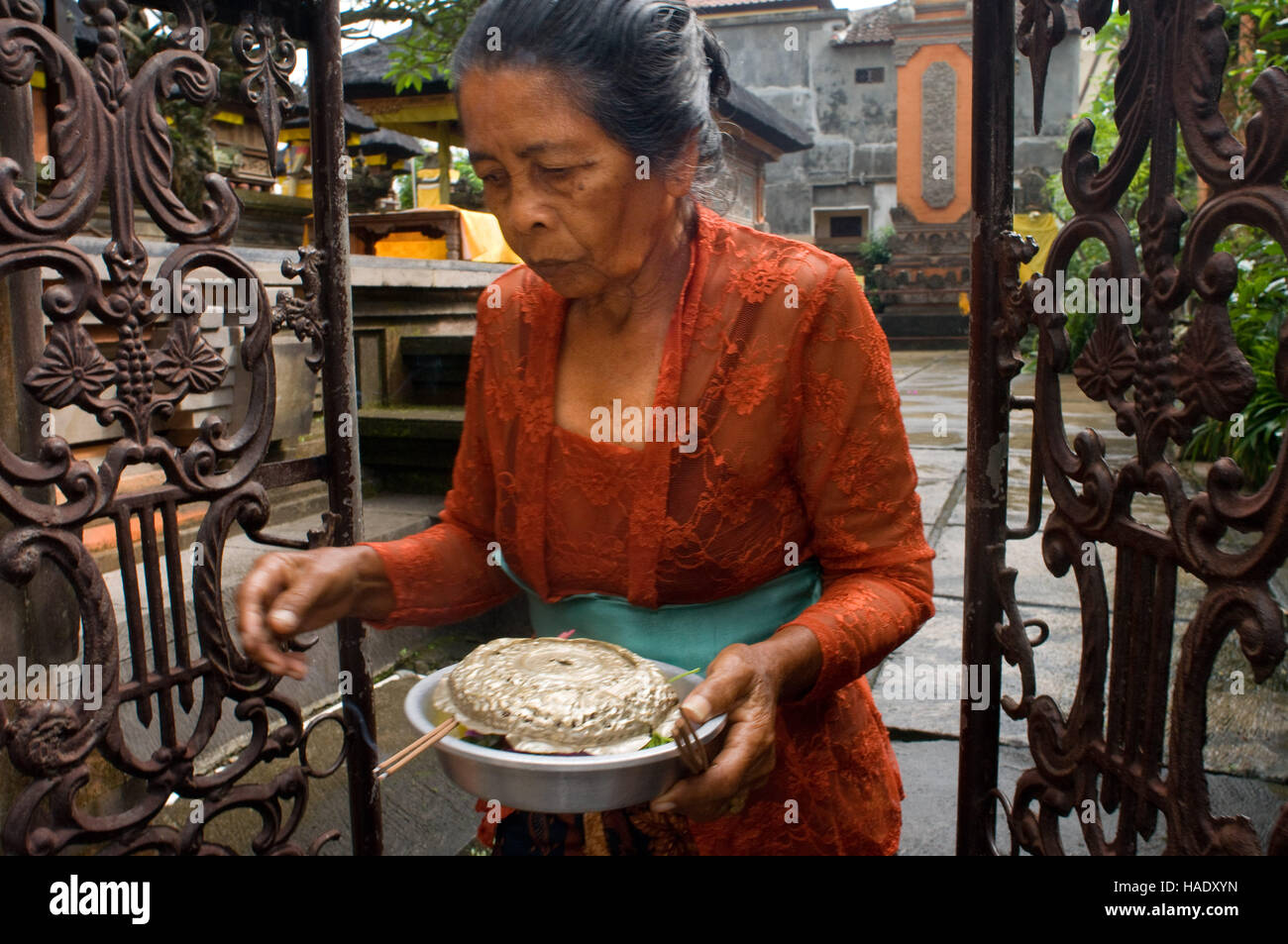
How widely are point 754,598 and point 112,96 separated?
116 centimetres

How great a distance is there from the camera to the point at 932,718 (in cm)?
324

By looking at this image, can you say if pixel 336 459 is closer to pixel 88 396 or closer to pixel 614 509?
pixel 88 396

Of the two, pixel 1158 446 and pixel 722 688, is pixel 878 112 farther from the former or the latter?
pixel 722 688

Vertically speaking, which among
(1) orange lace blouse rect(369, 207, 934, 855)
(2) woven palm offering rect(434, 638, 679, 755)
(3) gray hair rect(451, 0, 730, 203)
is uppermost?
(3) gray hair rect(451, 0, 730, 203)

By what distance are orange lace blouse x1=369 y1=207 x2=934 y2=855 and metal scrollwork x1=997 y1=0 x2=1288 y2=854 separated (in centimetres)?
25

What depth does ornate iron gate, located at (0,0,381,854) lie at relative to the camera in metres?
1.40

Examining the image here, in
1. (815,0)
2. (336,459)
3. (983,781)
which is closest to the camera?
(983,781)

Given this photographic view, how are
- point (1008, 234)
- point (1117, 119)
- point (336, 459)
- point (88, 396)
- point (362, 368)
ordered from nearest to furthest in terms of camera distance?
point (1117, 119) < point (88, 396) < point (1008, 234) < point (336, 459) < point (362, 368)

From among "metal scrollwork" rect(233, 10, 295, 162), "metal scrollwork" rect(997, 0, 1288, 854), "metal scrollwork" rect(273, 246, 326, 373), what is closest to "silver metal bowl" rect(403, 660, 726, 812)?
"metal scrollwork" rect(997, 0, 1288, 854)

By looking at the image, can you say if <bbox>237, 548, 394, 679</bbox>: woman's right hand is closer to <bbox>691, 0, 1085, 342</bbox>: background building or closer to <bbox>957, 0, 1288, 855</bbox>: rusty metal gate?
<bbox>957, 0, 1288, 855</bbox>: rusty metal gate

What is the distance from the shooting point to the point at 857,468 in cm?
146

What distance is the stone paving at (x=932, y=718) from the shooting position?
8.83ft

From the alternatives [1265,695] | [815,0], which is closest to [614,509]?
[1265,695]

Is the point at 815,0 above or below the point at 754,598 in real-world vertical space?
above
